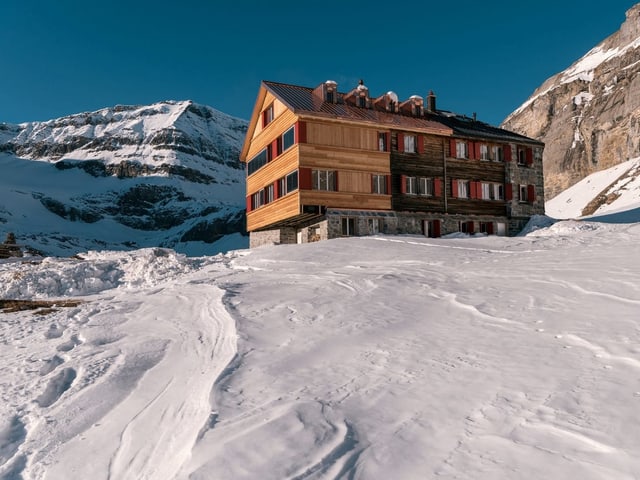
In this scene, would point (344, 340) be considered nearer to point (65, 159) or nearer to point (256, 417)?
point (256, 417)

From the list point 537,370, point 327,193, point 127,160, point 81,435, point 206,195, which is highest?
point 127,160

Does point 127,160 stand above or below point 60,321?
above

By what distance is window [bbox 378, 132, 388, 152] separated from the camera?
92.6 feet

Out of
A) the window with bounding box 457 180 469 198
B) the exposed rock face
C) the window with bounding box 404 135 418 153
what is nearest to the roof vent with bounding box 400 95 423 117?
the window with bounding box 404 135 418 153

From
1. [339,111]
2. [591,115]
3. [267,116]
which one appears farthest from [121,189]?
[339,111]

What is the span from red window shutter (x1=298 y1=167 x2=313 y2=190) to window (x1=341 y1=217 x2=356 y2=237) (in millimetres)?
2764

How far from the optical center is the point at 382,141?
28.4 metres

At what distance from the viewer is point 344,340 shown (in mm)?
6902

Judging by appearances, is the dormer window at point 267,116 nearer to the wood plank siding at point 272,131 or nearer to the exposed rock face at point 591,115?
the wood plank siding at point 272,131

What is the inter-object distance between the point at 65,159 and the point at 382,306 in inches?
6907

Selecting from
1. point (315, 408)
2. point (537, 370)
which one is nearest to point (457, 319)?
point (537, 370)

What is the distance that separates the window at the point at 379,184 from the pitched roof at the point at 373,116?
3.01 metres

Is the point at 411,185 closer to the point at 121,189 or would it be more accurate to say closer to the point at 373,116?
the point at 373,116

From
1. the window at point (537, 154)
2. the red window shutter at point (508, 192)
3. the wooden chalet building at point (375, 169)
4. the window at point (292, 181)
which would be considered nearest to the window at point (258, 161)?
the wooden chalet building at point (375, 169)
